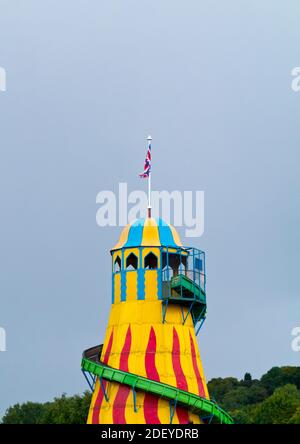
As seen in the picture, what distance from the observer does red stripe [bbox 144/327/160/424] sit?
8412 centimetres

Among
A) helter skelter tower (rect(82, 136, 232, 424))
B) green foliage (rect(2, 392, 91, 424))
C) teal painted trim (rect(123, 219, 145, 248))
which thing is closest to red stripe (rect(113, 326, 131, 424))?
helter skelter tower (rect(82, 136, 232, 424))

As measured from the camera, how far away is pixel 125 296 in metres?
88.2

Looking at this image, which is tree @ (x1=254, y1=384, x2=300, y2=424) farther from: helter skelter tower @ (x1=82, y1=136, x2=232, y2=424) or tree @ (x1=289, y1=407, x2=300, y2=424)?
helter skelter tower @ (x1=82, y1=136, x2=232, y2=424)

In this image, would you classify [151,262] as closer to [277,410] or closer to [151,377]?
[151,377]

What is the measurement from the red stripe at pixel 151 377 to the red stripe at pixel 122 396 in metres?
1.61

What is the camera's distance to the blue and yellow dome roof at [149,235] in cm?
8875

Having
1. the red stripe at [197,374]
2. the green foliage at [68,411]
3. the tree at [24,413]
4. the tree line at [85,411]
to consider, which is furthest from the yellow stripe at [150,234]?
the tree at [24,413]

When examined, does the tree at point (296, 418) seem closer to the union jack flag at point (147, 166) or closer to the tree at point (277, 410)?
the tree at point (277, 410)

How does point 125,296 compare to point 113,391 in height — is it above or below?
above
